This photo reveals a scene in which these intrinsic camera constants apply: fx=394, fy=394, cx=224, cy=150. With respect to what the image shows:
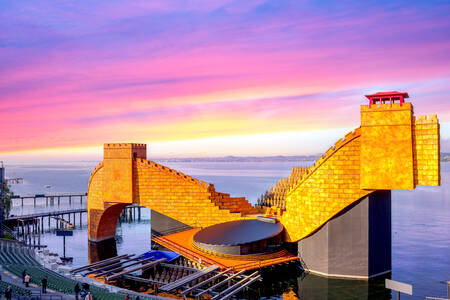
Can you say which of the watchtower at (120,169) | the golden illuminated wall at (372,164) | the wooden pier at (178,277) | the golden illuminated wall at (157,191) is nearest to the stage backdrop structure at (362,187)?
the golden illuminated wall at (372,164)

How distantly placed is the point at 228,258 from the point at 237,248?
127cm

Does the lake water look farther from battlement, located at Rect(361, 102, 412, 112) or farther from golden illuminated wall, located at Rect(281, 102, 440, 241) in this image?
battlement, located at Rect(361, 102, 412, 112)

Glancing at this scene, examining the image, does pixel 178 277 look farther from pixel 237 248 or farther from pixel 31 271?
pixel 31 271

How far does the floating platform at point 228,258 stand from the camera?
33.8 metres

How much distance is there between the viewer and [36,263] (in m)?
38.1

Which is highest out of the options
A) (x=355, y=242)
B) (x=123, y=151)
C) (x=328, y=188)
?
(x=123, y=151)

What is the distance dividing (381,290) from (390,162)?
10.9m

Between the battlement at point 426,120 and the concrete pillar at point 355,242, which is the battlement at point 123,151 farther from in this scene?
the battlement at point 426,120

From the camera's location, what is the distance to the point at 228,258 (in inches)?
1404

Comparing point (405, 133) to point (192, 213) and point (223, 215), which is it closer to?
point (223, 215)

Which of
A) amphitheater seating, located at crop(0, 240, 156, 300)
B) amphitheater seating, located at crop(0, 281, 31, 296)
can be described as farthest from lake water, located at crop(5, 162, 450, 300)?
amphitheater seating, located at crop(0, 281, 31, 296)

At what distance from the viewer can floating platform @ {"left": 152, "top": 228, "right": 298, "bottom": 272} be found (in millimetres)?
33844

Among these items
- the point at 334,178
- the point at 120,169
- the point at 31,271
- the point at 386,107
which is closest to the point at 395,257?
the point at 334,178

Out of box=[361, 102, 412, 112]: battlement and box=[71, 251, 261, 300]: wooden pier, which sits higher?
box=[361, 102, 412, 112]: battlement
